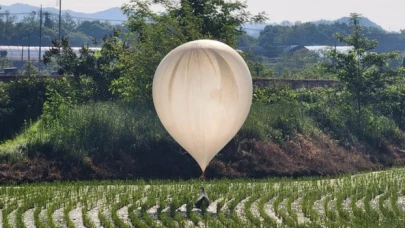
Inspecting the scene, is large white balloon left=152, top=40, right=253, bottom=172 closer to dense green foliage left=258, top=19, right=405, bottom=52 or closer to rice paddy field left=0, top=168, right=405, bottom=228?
rice paddy field left=0, top=168, right=405, bottom=228

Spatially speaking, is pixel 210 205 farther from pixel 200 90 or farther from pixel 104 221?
pixel 104 221

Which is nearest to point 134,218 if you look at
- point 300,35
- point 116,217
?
point 116,217

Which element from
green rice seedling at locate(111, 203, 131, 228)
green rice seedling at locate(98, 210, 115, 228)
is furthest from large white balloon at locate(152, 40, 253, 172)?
green rice seedling at locate(98, 210, 115, 228)

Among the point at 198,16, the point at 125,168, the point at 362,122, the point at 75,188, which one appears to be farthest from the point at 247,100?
the point at 362,122

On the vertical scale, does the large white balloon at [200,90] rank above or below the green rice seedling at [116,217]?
above

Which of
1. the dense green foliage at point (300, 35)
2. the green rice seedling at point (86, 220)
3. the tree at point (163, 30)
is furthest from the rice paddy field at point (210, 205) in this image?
the dense green foliage at point (300, 35)

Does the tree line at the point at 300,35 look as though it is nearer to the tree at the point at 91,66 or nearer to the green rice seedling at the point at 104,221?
the tree at the point at 91,66

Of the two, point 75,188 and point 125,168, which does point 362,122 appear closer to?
point 125,168
